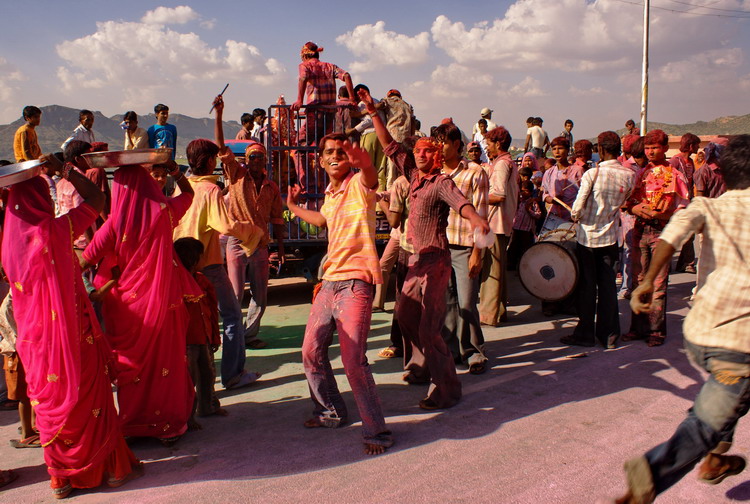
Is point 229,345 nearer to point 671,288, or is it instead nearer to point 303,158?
point 303,158

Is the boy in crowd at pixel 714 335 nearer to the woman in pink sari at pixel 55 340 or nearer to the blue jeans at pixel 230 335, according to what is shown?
the woman in pink sari at pixel 55 340

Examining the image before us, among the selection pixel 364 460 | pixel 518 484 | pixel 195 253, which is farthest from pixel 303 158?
pixel 518 484

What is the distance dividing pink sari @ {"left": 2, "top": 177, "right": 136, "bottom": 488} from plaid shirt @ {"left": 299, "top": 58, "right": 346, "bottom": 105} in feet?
Result: 18.1

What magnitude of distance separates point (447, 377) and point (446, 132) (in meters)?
2.02

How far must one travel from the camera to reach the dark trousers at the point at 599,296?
591cm

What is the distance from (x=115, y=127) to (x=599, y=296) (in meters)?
35.8

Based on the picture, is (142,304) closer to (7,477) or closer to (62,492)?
(62,492)

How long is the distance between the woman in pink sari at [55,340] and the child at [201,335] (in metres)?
0.92

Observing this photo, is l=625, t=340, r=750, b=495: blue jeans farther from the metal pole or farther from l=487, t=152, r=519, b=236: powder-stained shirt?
the metal pole

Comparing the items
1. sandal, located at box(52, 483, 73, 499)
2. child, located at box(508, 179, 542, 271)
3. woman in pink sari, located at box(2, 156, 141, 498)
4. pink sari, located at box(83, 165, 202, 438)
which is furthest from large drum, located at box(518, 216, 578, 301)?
sandal, located at box(52, 483, 73, 499)

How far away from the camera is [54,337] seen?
3184mm

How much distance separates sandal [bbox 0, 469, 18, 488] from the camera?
3.43 meters

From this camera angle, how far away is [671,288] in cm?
869

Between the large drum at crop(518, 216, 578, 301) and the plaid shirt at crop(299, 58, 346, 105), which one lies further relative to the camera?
the plaid shirt at crop(299, 58, 346, 105)
